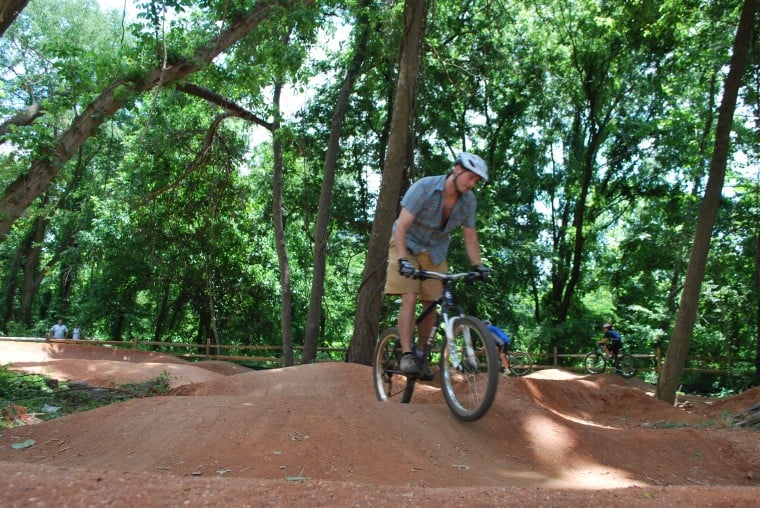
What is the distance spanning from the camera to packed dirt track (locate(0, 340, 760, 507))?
2.41 meters

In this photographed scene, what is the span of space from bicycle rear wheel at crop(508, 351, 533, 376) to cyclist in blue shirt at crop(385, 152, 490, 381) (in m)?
13.6

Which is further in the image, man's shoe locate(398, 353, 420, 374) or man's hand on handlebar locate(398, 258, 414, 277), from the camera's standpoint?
man's shoe locate(398, 353, 420, 374)

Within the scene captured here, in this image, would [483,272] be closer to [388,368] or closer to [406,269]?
[406,269]

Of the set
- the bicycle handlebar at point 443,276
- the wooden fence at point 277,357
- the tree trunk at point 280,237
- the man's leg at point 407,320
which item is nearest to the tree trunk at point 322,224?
the tree trunk at point 280,237

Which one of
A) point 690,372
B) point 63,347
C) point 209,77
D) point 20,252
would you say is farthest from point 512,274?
point 20,252

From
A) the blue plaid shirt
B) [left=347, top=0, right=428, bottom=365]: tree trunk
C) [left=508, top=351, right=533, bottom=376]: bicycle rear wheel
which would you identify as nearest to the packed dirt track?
the blue plaid shirt

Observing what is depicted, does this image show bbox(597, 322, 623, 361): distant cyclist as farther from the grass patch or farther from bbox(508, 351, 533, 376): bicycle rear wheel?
the grass patch

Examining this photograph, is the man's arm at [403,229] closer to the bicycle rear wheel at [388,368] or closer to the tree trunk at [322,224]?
the bicycle rear wheel at [388,368]

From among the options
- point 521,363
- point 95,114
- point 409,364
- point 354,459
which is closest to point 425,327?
point 409,364

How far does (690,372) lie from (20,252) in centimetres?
3147

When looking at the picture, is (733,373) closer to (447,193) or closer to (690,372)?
(690,372)

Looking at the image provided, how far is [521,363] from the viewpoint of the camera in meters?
19.2

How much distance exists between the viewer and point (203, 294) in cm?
2612

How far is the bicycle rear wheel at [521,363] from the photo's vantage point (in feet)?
59.9
